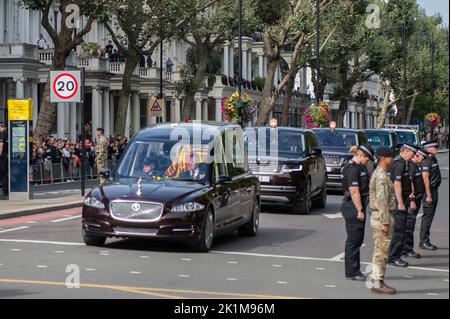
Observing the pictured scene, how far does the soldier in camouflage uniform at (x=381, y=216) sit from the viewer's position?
1268cm

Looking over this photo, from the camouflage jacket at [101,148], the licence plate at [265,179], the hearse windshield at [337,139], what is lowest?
the licence plate at [265,179]

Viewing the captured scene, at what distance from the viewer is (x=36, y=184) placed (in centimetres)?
3578

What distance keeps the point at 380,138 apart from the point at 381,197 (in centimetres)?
2490

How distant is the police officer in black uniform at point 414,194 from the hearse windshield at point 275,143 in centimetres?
768

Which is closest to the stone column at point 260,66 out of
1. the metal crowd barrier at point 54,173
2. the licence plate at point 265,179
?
the metal crowd barrier at point 54,173

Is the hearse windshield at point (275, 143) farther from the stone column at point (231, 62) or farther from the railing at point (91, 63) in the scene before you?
the stone column at point (231, 62)

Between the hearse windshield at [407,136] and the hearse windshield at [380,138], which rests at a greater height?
the hearse windshield at [380,138]

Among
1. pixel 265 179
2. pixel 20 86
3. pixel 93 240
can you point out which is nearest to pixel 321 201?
pixel 265 179

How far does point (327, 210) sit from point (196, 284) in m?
13.5

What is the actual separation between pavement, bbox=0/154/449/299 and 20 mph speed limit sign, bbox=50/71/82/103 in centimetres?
863

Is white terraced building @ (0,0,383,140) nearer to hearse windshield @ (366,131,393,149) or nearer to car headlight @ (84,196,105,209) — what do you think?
hearse windshield @ (366,131,393,149)

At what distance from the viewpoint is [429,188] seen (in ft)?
54.4

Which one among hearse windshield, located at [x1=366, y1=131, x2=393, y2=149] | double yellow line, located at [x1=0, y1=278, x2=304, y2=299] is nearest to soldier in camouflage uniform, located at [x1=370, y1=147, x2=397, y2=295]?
double yellow line, located at [x1=0, y1=278, x2=304, y2=299]

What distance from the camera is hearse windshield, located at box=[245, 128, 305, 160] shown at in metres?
24.8
